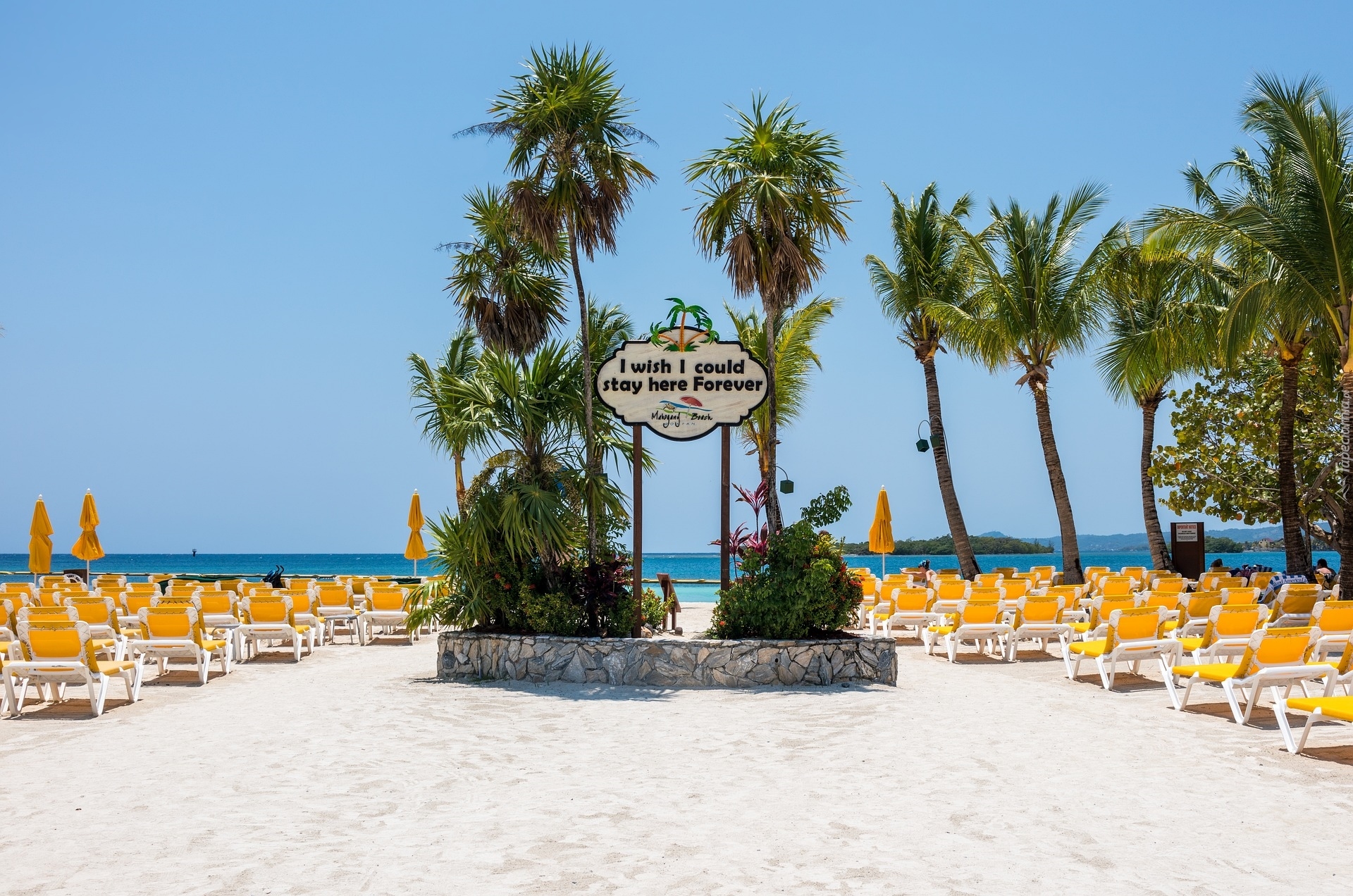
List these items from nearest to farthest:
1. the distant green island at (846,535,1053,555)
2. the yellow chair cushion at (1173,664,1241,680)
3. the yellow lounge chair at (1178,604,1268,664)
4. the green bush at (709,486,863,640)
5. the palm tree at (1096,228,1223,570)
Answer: the yellow chair cushion at (1173,664,1241,680), the yellow lounge chair at (1178,604,1268,664), the green bush at (709,486,863,640), the palm tree at (1096,228,1223,570), the distant green island at (846,535,1053,555)

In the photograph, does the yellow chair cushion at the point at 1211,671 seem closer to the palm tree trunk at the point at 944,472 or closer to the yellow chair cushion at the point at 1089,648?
the yellow chair cushion at the point at 1089,648

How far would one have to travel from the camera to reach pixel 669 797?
235 inches

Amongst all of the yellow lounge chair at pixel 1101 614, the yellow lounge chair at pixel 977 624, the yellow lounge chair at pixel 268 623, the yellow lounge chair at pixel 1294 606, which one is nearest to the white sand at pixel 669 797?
the yellow lounge chair at pixel 1101 614

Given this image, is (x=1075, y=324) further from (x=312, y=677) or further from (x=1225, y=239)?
(x=312, y=677)

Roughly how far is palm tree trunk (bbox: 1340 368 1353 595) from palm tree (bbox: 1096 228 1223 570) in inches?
192

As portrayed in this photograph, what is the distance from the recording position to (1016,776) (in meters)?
6.43

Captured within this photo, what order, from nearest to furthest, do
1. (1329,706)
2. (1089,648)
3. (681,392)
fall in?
(1329,706), (1089,648), (681,392)

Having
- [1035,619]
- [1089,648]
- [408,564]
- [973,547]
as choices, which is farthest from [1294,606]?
[408,564]

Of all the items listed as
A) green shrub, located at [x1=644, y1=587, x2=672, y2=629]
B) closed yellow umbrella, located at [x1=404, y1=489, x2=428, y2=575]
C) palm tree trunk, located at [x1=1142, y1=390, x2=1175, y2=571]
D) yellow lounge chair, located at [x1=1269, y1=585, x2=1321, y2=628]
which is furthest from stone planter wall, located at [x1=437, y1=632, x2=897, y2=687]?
palm tree trunk, located at [x1=1142, y1=390, x2=1175, y2=571]

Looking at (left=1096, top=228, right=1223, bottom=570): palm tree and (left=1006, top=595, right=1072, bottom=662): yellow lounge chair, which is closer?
(left=1006, top=595, right=1072, bottom=662): yellow lounge chair

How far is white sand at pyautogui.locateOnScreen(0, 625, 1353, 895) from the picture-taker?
178 inches

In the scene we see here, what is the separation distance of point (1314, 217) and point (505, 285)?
11.6 metres

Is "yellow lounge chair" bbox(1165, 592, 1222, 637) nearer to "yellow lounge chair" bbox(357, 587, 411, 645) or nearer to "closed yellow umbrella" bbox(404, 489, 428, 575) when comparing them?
"yellow lounge chair" bbox(357, 587, 411, 645)

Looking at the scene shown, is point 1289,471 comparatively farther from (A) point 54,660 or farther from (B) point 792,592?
(A) point 54,660
